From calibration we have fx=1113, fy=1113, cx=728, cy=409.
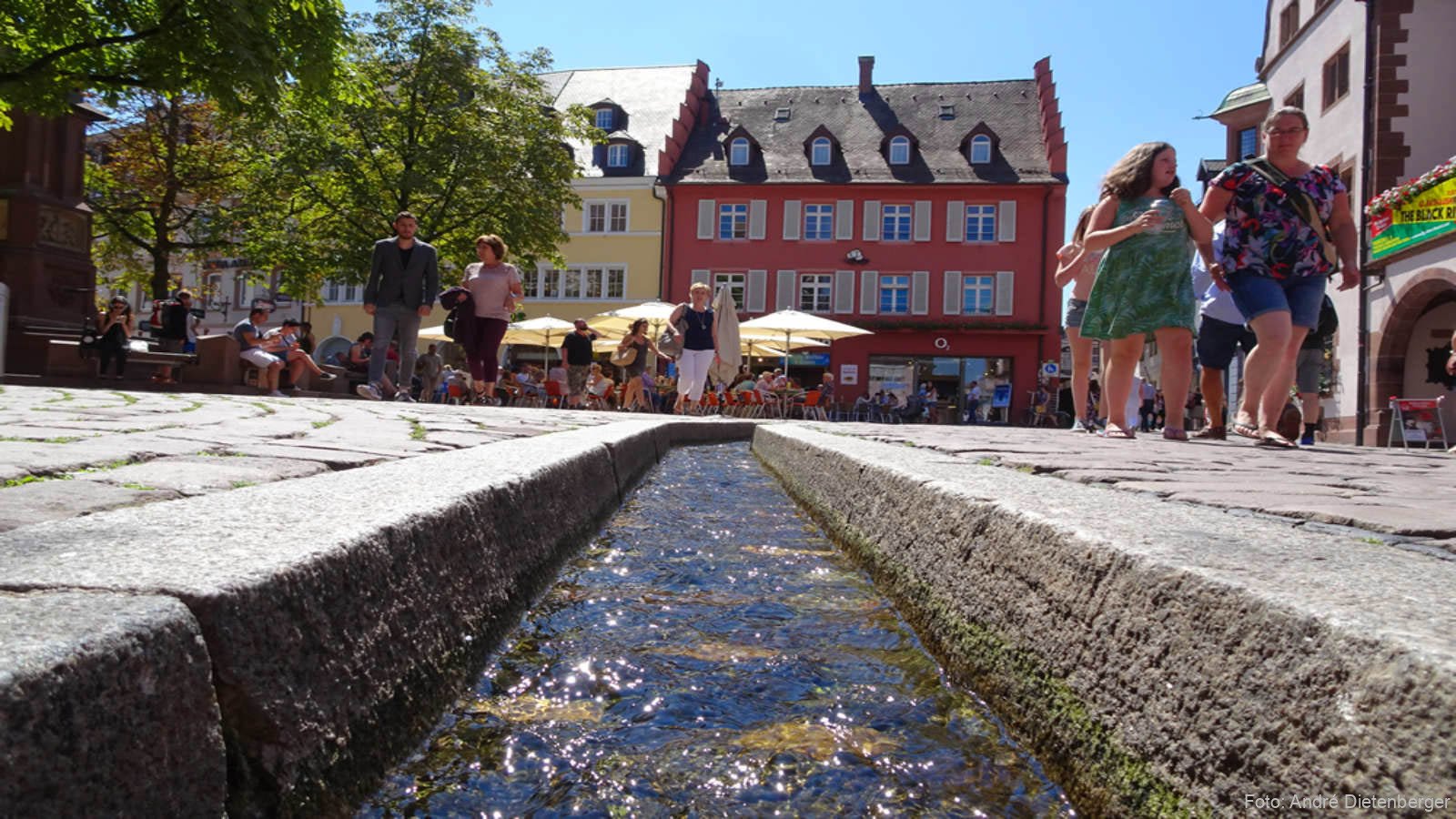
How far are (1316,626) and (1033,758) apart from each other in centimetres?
81

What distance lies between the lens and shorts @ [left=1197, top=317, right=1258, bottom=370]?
724cm

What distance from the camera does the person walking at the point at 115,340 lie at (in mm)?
13453

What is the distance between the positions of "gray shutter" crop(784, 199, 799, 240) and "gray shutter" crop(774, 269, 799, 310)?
4.35 feet

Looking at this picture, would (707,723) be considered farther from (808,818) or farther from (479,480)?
(479,480)

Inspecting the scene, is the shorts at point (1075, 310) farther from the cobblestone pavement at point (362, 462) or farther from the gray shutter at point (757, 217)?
the gray shutter at point (757, 217)

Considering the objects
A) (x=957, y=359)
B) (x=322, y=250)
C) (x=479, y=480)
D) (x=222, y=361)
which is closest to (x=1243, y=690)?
(x=479, y=480)

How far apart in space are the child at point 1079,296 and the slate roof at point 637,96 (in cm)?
3434

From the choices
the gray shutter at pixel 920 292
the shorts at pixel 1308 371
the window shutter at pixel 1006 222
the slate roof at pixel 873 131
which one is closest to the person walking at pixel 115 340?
the shorts at pixel 1308 371

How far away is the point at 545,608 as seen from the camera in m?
2.79

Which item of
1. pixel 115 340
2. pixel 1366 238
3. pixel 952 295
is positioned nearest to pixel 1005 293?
pixel 952 295

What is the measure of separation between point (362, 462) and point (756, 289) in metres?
37.1

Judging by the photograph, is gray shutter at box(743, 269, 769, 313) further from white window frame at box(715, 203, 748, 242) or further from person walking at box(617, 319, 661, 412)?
person walking at box(617, 319, 661, 412)

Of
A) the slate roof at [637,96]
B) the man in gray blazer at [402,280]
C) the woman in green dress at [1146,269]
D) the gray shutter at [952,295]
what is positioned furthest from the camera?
the slate roof at [637,96]

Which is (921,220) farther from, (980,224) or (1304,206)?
(1304,206)
